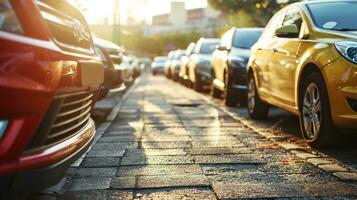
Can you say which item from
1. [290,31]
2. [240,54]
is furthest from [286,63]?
[240,54]

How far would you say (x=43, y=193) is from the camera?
389 cm

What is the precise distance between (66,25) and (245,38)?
867cm

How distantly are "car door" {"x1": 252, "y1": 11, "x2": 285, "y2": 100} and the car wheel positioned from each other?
7.40 ft

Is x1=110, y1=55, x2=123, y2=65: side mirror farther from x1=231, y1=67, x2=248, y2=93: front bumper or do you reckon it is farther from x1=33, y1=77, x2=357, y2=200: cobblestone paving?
x1=231, y1=67, x2=248, y2=93: front bumper

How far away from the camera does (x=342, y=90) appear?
5.09 meters

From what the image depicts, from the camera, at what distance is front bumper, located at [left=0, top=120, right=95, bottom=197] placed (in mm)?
2574

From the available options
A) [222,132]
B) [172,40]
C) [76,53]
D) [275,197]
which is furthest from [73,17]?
[172,40]

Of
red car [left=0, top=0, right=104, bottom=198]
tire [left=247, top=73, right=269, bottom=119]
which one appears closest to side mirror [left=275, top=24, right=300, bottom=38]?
tire [left=247, top=73, right=269, bottom=119]

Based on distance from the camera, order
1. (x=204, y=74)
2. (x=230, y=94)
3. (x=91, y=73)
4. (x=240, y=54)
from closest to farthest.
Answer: (x=91, y=73) → (x=230, y=94) → (x=240, y=54) → (x=204, y=74)

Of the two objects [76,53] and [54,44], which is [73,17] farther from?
[54,44]

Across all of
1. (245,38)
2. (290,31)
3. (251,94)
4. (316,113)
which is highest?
(290,31)

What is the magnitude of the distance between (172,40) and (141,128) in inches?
3050

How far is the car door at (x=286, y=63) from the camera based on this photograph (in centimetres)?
642

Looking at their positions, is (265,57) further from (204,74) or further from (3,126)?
(204,74)
